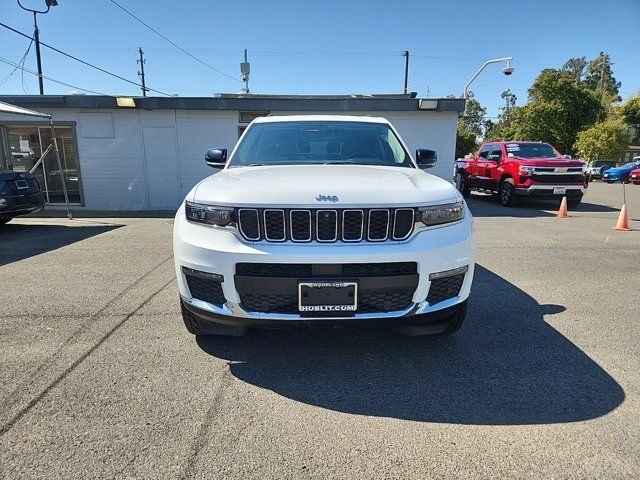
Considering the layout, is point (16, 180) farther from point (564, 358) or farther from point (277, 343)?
point (564, 358)

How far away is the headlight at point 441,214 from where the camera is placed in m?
2.71

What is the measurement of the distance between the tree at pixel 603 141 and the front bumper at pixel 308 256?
45.6 m

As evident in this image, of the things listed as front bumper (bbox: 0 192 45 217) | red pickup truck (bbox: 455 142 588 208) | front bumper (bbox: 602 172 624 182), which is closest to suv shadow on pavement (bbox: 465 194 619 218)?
red pickup truck (bbox: 455 142 588 208)

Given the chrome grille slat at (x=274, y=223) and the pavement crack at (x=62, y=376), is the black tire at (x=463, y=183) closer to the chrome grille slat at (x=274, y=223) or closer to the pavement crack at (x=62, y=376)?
the pavement crack at (x=62, y=376)

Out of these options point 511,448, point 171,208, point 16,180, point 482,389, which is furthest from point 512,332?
point 171,208

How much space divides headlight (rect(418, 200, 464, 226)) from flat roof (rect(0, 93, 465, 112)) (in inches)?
389

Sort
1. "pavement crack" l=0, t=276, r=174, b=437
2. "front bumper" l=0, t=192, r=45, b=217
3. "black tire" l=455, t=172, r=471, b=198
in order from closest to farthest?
"pavement crack" l=0, t=276, r=174, b=437, "front bumper" l=0, t=192, r=45, b=217, "black tire" l=455, t=172, r=471, b=198

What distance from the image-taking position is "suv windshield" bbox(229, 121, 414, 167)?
3.91 metres

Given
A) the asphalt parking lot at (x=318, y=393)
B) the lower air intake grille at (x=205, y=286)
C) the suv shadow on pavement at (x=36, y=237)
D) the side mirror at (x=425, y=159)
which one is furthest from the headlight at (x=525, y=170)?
the lower air intake grille at (x=205, y=286)

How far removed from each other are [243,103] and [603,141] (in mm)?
39913

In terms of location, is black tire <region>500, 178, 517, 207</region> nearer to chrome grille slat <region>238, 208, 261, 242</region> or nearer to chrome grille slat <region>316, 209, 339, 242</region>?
chrome grille slat <region>316, 209, 339, 242</region>

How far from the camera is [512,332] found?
11.9 feet

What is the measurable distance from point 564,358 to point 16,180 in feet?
32.9

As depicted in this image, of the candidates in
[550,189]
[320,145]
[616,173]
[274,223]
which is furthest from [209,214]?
[616,173]
